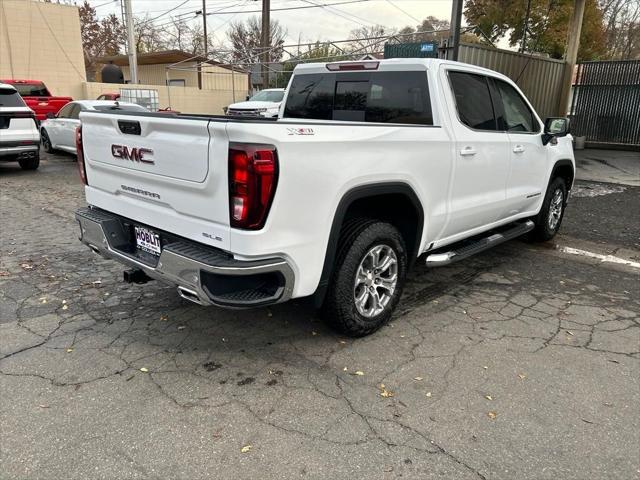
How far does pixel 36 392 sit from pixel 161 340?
87 cm

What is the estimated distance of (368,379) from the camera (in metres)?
3.28

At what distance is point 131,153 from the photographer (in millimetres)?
3432

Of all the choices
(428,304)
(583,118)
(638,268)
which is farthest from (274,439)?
(583,118)

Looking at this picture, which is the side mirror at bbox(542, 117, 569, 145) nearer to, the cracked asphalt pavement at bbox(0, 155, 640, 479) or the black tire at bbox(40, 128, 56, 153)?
the cracked asphalt pavement at bbox(0, 155, 640, 479)

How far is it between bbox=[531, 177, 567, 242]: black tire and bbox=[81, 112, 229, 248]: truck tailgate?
4517 millimetres

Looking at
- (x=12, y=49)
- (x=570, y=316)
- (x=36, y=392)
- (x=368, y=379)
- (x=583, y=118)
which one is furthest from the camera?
(x=12, y=49)

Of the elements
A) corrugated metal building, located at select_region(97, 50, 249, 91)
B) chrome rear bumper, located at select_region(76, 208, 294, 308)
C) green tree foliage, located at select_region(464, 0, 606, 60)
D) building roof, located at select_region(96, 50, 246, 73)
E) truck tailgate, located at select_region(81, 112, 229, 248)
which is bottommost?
chrome rear bumper, located at select_region(76, 208, 294, 308)

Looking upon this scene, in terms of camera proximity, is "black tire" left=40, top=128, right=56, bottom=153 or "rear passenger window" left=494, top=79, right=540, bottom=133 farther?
"black tire" left=40, top=128, right=56, bottom=153

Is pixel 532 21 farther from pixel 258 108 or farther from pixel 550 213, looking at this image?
pixel 550 213

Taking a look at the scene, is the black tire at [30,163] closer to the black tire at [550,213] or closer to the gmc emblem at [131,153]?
the gmc emblem at [131,153]

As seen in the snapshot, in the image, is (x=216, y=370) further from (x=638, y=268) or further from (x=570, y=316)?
(x=638, y=268)

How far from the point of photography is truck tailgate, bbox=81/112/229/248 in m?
2.88

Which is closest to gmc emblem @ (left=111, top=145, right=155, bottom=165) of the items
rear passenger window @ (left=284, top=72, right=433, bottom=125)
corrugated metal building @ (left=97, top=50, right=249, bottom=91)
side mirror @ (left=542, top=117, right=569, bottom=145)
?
rear passenger window @ (left=284, top=72, right=433, bottom=125)

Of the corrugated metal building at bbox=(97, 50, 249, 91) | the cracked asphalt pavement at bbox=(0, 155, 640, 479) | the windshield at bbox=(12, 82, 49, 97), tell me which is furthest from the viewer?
the corrugated metal building at bbox=(97, 50, 249, 91)
